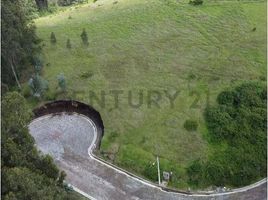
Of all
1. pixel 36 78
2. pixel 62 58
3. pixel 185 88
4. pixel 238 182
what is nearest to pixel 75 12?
pixel 62 58

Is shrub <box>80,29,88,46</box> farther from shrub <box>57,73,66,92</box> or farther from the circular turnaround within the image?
the circular turnaround

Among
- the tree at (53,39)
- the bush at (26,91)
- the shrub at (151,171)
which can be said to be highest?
the tree at (53,39)

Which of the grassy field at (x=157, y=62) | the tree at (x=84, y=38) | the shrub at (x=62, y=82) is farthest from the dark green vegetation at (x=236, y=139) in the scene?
the tree at (x=84, y=38)

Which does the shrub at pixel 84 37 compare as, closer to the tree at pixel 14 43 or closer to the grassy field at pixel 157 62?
the grassy field at pixel 157 62

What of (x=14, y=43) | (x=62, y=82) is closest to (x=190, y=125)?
(x=62, y=82)

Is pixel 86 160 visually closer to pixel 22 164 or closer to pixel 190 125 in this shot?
pixel 22 164

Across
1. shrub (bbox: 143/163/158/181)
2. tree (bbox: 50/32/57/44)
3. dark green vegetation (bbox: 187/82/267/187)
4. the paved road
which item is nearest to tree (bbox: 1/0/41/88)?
tree (bbox: 50/32/57/44)
